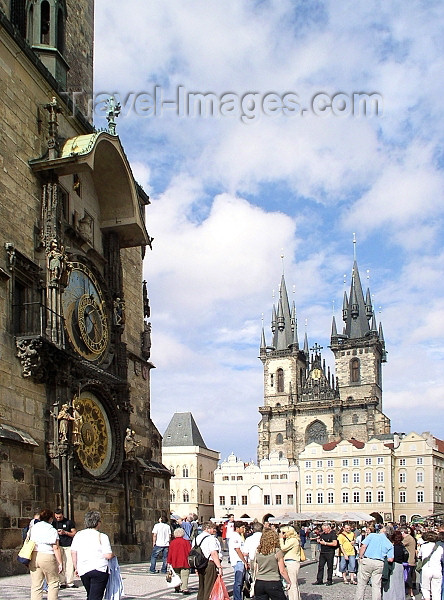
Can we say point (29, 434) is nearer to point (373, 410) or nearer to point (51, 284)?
point (51, 284)

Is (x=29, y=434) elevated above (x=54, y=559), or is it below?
above

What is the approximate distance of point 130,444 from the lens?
1738cm

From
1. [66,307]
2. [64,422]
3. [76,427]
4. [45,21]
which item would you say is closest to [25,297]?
[66,307]

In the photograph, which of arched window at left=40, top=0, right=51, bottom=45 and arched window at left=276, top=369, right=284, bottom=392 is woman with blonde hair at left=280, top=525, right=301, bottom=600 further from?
arched window at left=276, top=369, right=284, bottom=392

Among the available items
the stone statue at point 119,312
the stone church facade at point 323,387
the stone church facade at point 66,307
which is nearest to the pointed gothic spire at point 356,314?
the stone church facade at point 323,387

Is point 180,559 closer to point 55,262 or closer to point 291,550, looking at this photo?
point 291,550

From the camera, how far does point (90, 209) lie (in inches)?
703

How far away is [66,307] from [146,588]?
5.75 metres

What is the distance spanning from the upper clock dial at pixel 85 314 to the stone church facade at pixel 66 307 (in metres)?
0.04

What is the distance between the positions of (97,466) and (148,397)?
4.42 m

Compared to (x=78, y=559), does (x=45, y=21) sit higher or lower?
higher

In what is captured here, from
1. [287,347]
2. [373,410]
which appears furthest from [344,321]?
[373,410]

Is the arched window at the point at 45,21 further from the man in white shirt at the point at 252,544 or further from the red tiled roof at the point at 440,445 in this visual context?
the red tiled roof at the point at 440,445

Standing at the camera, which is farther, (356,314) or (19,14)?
(356,314)
